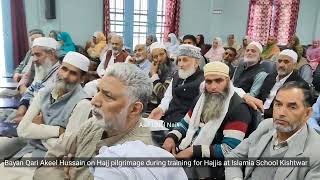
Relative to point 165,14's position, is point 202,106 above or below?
below

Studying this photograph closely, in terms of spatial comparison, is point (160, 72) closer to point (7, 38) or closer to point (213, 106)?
point (213, 106)

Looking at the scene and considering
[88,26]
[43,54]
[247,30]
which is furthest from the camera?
[247,30]

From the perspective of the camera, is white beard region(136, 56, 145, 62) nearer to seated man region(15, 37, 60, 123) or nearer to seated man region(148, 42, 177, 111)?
seated man region(148, 42, 177, 111)

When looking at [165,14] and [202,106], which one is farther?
[165,14]

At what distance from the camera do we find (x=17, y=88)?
408 centimetres

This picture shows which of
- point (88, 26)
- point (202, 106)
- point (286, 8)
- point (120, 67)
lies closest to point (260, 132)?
point (202, 106)

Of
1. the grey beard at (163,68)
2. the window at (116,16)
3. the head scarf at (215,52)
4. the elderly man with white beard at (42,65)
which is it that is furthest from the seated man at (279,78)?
the window at (116,16)

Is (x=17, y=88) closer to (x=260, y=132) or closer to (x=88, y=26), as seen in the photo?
(x=260, y=132)

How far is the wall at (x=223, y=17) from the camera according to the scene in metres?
9.09

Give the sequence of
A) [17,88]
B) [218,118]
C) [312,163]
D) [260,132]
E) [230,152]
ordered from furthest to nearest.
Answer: [17,88] → [218,118] → [230,152] → [260,132] → [312,163]

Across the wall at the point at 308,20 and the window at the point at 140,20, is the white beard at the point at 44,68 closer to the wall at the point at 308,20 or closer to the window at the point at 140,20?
the window at the point at 140,20

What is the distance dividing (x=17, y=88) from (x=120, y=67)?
2996mm

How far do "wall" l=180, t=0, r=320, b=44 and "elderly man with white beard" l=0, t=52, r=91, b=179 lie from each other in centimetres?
687

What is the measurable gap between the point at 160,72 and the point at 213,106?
5.91 feet
